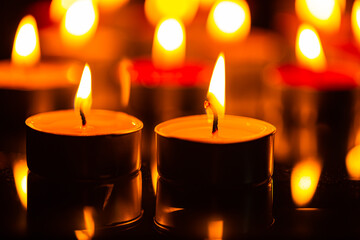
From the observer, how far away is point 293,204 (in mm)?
979

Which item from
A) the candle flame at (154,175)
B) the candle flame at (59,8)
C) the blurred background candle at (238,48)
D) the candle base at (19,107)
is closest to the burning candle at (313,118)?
the blurred background candle at (238,48)

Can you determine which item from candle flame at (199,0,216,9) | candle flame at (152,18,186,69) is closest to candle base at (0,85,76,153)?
candle flame at (152,18,186,69)

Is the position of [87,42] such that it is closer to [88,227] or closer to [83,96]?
[83,96]

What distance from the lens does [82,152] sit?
35.6 inches

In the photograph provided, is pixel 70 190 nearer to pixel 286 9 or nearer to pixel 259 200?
pixel 259 200

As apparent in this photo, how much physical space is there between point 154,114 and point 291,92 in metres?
0.30

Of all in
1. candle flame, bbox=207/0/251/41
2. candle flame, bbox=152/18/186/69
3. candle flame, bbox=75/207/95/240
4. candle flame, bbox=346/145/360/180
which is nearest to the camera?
candle flame, bbox=75/207/95/240

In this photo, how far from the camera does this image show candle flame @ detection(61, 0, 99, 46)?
191 centimetres

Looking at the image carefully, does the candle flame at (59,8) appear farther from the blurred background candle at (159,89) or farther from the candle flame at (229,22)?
the blurred background candle at (159,89)

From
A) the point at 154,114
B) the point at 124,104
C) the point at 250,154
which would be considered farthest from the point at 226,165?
the point at 124,104

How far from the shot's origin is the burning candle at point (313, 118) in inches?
50.0

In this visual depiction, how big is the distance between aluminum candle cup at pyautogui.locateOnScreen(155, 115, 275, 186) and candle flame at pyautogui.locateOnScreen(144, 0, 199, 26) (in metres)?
1.44

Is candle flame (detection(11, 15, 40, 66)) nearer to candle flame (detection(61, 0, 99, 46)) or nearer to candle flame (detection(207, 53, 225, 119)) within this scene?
candle flame (detection(61, 0, 99, 46))

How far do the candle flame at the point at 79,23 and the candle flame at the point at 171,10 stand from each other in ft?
1.30
